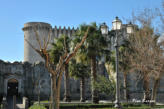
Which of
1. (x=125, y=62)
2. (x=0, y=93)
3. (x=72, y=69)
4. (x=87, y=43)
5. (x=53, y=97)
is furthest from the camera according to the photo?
(x=0, y=93)

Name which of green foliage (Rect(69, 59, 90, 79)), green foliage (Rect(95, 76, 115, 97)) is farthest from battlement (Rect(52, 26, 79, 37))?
green foliage (Rect(95, 76, 115, 97))

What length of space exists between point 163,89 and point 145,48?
101 feet

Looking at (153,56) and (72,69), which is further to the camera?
(72,69)

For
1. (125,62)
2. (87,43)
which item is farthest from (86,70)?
(87,43)

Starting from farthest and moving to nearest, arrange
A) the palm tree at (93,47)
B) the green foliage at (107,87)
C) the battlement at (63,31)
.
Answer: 1. the battlement at (63,31)
2. the palm tree at (93,47)
3. the green foliage at (107,87)

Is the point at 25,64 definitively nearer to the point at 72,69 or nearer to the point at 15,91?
the point at 15,91

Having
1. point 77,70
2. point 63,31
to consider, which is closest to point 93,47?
point 77,70

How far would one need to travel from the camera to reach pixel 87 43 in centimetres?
2203

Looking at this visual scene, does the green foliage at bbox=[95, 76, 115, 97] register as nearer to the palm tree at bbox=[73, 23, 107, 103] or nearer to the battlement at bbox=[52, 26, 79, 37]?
the palm tree at bbox=[73, 23, 107, 103]

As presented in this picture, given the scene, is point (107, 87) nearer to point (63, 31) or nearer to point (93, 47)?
point (93, 47)

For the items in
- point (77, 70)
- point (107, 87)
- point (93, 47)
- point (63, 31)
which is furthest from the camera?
point (63, 31)

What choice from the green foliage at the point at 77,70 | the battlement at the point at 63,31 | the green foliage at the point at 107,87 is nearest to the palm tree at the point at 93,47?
the green foliage at the point at 107,87

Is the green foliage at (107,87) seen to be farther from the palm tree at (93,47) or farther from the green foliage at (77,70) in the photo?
the green foliage at (77,70)

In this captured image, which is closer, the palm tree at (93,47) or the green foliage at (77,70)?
the palm tree at (93,47)
